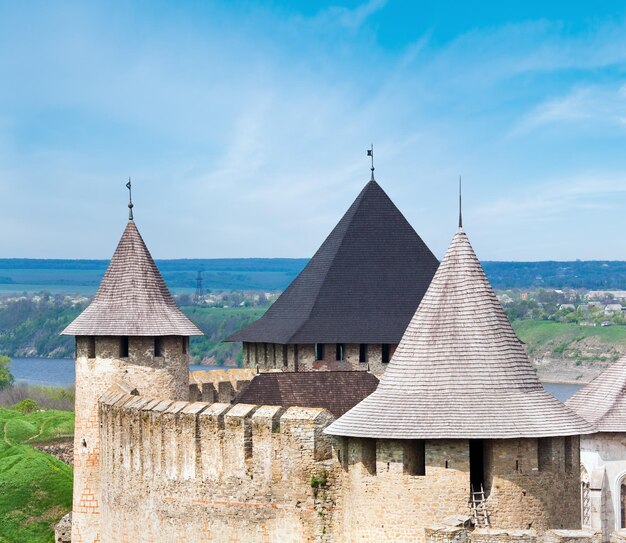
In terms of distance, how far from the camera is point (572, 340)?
4040 inches

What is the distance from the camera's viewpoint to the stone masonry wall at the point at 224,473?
18469mm

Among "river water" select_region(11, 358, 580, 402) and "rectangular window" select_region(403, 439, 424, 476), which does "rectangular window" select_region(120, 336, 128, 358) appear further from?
"river water" select_region(11, 358, 580, 402)

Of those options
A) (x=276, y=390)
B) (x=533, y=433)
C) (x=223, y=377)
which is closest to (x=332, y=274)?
(x=223, y=377)

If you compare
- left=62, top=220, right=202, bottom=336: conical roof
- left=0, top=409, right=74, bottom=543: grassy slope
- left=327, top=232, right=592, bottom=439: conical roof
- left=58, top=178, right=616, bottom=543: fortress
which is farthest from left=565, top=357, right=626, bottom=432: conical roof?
left=0, top=409, right=74, bottom=543: grassy slope

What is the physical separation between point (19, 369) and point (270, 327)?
101145mm

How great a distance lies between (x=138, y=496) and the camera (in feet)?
72.1

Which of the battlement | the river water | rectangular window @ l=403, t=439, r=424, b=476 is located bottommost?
rectangular window @ l=403, t=439, r=424, b=476

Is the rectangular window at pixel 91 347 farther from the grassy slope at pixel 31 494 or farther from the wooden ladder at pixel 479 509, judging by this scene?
the wooden ladder at pixel 479 509

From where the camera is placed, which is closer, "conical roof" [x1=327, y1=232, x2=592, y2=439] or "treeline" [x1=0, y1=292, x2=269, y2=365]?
"conical roof" [x1=327, y1=232, x2=592, y2=439]

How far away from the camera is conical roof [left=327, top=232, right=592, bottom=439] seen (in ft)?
55.0

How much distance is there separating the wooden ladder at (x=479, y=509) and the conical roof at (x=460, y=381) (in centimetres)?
77

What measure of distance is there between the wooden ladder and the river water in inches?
2759

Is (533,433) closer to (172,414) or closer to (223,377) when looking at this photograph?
(172,414)

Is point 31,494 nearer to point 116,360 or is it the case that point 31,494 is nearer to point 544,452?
point 116,360
